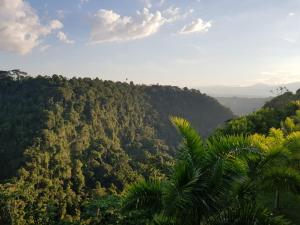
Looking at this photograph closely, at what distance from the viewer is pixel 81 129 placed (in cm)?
7969

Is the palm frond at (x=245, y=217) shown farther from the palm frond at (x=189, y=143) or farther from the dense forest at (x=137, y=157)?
the palm frond at (x=189, y=143)

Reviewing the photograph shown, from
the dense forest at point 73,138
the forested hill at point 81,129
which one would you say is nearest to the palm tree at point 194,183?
the dense forest at point 73,138

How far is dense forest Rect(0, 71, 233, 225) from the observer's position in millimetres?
54188

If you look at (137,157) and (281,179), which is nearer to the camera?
(281,179)

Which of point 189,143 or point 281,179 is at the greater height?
point 189,143

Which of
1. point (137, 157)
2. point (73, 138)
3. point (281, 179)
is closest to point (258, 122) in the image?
point (281, 179)

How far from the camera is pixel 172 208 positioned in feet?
19.0

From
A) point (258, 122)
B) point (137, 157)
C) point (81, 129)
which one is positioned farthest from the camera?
point (137, 157)

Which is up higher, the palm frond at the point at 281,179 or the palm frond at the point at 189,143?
the palm frond at the point at 189,143

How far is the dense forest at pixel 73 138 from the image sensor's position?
54.2 m

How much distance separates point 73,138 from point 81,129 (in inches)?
165

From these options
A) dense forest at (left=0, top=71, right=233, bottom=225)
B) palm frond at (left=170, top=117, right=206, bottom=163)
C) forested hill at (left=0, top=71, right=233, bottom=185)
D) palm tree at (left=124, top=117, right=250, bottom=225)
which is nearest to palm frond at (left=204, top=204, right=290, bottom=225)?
palm tree at (left=124, top=117, right=250, bottom=225)

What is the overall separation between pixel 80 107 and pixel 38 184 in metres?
31.7

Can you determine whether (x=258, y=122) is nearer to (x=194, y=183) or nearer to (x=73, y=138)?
(x=194, y=183)
